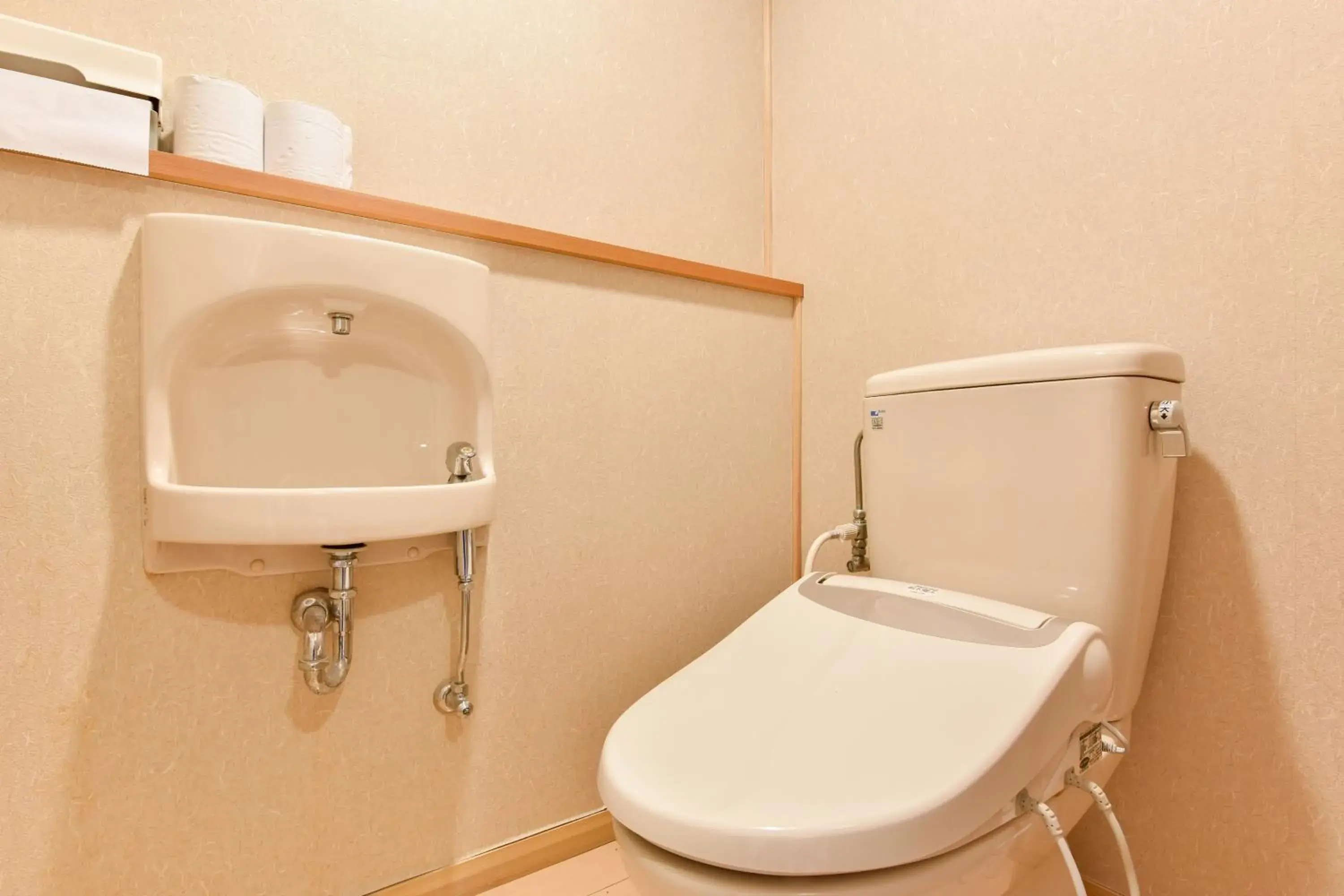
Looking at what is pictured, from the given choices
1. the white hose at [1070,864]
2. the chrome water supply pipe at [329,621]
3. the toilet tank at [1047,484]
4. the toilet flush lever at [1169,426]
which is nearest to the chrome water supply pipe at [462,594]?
the chrome water supply pipe at [329,621]

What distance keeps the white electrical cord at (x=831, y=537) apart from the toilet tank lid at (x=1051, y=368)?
25 cm

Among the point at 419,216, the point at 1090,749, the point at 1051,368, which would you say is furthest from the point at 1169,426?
the point at 419,216

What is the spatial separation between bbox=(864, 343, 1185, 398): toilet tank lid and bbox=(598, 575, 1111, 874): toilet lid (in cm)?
27

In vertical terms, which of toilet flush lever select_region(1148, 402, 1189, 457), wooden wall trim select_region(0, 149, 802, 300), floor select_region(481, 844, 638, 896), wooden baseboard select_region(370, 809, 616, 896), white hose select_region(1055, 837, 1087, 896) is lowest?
floor select_region(481, 844, 638, 896)

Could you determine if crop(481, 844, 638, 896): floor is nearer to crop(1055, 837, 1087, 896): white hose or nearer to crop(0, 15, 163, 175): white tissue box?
crop(1055, 837, 1087, 896): white hose

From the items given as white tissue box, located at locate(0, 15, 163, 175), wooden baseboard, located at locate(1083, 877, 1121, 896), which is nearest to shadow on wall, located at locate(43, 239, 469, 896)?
white tissue box, located at locate(0, 15, 163, 175)

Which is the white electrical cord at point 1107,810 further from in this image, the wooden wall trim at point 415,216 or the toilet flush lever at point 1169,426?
the wooden wall trim at point 415,216

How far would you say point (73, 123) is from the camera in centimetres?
68

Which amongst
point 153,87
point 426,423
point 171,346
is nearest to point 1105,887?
point 426,423

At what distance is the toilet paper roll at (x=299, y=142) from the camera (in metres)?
0.80

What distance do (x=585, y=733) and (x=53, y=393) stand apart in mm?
812

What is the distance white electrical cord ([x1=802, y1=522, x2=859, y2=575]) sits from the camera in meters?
1.00

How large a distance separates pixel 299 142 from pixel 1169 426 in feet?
3.45

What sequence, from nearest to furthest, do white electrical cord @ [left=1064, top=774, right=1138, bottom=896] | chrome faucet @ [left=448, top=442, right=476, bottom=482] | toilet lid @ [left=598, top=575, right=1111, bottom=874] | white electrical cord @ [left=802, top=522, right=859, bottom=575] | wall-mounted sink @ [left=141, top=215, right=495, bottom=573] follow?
toilet lid @ [left=598, top=575, right=1111, bottom=874] < white electrical cord @ [left=1064, top=774, right=1138, bottom=896] < wall-mounted sink @ [left=141, top=215, right=495, bottom=573] < chrome faucet @ [left=448, top=442, right=476, bottom=482] < white electrical cord @ [left=802, top=522, right=859, bottom=575]
